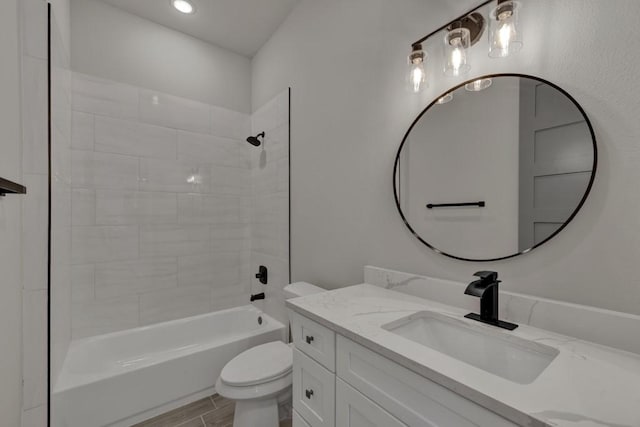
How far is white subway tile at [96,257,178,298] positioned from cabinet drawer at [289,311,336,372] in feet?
5.37

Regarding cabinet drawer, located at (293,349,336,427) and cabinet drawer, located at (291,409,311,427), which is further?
cabinet drawer, located at (291,409,311,427)

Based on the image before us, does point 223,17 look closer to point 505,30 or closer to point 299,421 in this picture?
point 505,30

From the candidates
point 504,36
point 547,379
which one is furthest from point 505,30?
point 547,379

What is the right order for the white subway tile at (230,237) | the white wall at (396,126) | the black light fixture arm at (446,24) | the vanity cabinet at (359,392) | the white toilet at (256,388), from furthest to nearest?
the white subway tile at (230,237) → the white toilet at (256,388) → the black light fixture arm at (446,24) → the white wall at (396,126) → the vanity cabinet at (359,392)

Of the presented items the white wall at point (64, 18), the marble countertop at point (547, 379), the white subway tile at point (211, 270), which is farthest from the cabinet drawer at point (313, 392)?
the white wall at point (64, 18)

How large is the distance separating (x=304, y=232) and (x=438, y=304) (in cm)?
108

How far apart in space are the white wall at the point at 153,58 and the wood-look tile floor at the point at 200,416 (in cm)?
246

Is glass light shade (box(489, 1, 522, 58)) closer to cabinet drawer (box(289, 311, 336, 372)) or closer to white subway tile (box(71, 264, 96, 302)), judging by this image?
cabinet drawer (box(289, 311, 336, 372))

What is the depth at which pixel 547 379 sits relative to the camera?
0.60m

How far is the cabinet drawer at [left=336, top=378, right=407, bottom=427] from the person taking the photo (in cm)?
76

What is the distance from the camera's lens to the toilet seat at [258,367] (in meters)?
1.41

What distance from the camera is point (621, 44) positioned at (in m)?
0.76

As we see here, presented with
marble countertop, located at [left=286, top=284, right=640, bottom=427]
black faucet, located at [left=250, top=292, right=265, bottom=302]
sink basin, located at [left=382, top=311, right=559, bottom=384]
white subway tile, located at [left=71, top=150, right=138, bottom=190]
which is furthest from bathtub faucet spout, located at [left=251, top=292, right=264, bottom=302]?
sink basin, located at [left=382, top=311, right=559, bottom=384]

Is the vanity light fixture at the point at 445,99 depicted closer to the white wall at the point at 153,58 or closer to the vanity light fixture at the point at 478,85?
the vanity light fixture at the point at 478,85
